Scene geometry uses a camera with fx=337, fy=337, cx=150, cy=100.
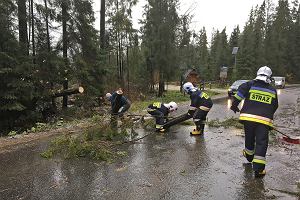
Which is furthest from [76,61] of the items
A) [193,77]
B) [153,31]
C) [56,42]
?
[193,77]

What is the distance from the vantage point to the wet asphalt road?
5543 millimetres

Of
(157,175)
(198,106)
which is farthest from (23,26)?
(157,175)

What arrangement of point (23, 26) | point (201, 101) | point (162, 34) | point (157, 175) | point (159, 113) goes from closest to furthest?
point (157, 175), point (201, 101), point (159, 113), point (23, 26), point (162, 34)

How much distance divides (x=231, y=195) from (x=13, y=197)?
138 inches

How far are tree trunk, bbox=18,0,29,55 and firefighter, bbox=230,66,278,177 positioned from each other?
471 inches

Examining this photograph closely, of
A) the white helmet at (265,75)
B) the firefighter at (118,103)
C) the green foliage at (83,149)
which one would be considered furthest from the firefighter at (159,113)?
the white helmet at (265,75)

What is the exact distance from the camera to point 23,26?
53.5 feet

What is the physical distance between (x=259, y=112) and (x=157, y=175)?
2332mm

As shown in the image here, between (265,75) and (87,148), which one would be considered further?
(87,148)

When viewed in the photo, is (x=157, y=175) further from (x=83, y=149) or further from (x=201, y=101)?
(x=201, y=101)

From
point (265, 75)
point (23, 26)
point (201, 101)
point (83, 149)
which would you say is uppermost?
point (23, 26)

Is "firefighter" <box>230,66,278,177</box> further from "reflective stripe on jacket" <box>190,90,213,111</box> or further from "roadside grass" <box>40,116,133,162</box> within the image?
"reflective stripe on jacket" <box>190,90,213,111</box>

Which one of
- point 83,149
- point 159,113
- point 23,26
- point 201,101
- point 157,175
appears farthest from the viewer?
point 23,26

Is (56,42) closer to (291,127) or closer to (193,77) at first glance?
(291,127)
